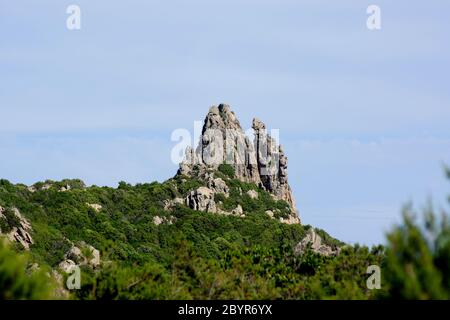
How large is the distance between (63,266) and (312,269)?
1079 inches

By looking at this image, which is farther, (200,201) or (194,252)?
(200,201)

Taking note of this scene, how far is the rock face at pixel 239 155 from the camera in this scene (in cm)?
16062

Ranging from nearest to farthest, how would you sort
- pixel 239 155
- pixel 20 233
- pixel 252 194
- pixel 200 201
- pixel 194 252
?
pixel 194 252, pixel 20 233, pixel 200 201, pixel 252 194, pixel 239 155

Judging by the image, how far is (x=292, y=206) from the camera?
6668 inches

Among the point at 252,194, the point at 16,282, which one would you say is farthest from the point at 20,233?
the point at 16,282

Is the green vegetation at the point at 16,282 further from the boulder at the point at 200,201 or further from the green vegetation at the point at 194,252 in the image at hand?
the boulder at the point at 200,201

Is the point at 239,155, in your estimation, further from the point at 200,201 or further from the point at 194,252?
the point at 194,252

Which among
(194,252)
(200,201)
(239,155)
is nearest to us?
(194,252)

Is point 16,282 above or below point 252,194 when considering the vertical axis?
below

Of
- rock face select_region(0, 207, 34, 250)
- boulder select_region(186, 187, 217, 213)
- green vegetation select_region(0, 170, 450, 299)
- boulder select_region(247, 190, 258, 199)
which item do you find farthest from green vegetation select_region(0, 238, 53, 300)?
boulder select_region(247, 190, 258, 199)

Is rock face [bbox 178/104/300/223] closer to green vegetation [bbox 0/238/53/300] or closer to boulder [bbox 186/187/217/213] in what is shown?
boulder [bbox 186/187/217/213]

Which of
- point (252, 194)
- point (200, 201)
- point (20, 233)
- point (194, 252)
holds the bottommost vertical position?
point (194, 252)

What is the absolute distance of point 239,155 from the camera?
16250 cm

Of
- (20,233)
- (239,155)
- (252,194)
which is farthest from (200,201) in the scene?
(20,233)
